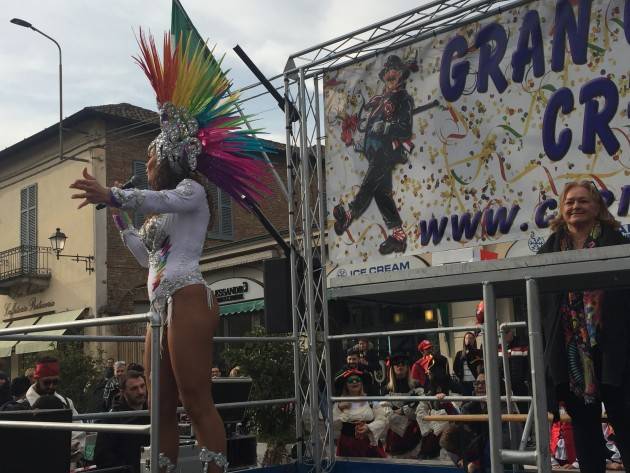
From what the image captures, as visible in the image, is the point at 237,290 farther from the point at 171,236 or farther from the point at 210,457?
the point at 210,457

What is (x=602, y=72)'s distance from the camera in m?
5.13

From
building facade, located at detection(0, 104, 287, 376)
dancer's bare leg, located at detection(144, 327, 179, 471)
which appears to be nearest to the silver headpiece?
dancer's bare leg, located at detection(144, 327, 179, 471)

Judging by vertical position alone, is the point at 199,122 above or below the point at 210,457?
above

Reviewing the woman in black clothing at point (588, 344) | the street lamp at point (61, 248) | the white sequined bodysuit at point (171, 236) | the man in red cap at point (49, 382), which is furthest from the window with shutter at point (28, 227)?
the woman in black clothing at point (588, 344)

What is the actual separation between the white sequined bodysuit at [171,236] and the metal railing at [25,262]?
2014 cm

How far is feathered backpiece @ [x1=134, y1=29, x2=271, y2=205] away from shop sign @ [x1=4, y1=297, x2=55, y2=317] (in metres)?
19.8

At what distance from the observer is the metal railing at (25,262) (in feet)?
74.2

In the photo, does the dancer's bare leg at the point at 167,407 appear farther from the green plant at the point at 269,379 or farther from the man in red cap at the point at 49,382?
the green plant at the point at 269,379

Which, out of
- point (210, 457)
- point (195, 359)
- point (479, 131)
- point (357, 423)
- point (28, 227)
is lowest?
point (357, 423)

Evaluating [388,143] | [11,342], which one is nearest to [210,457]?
[388,143]

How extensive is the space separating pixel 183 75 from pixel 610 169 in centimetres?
291

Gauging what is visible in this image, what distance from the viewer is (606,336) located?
3230 millimetres

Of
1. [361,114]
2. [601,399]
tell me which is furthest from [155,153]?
[361,114]

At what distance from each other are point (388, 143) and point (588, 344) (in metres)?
3.15
